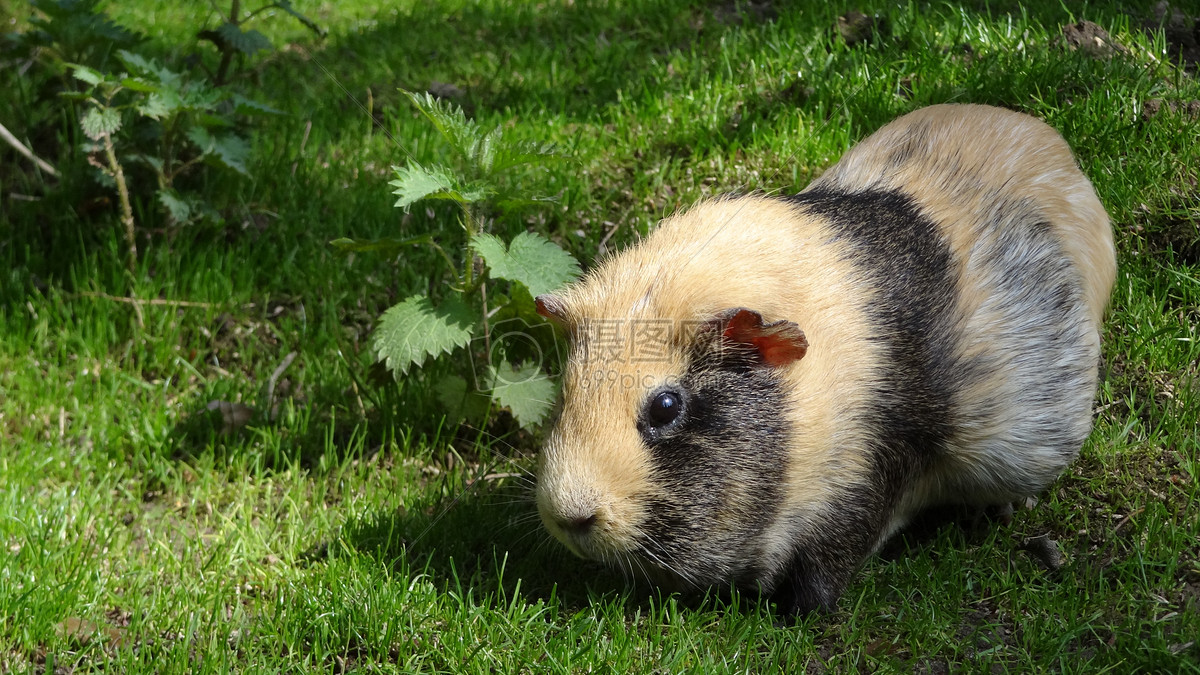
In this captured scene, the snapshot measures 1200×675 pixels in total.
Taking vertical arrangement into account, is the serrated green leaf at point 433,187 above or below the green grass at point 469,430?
above

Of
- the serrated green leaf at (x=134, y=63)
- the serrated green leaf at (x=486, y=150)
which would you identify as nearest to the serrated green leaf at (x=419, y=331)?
the serrated green leaf at (x=486, y=150)

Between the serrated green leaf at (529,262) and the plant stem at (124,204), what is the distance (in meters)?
2.08

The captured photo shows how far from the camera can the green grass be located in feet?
10.1

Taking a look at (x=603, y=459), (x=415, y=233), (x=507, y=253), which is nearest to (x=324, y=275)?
(x=415, y=233)

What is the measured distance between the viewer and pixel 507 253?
3.67 meters

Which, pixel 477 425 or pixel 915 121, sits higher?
pixel 915 121

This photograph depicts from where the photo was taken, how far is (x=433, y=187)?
3.53 m

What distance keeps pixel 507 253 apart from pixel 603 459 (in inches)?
45.2

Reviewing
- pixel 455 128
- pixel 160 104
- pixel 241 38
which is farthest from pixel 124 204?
pixel 455 128

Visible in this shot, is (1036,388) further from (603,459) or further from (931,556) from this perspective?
(603,459)

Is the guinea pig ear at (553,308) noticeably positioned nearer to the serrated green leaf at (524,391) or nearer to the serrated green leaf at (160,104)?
the serrated green leaf at (524,391)

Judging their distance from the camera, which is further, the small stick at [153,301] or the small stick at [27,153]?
the small stick at [27,153]

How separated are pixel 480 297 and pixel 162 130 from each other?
6.68ft

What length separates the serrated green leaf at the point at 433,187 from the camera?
3479mm
